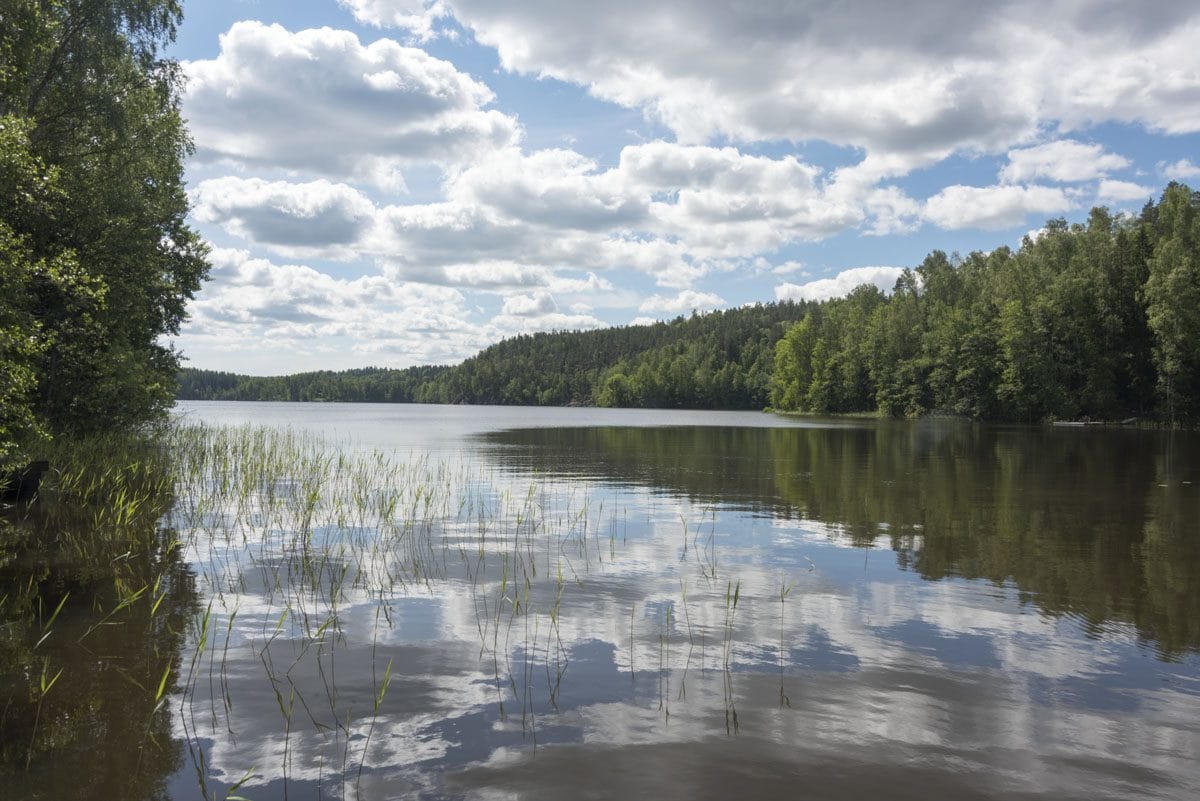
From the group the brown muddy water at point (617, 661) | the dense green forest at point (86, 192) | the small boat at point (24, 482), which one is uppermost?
the dense green forest at point (86, 192)

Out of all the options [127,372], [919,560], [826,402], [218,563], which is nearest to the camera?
[218,563]

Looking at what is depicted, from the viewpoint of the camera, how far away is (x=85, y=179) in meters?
24.2

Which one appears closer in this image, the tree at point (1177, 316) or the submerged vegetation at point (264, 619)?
the submerged vegetation at point (264, 619)

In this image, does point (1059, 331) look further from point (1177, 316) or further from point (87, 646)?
point (87, 646)

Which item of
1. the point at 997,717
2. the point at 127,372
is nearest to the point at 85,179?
the point at 127,372

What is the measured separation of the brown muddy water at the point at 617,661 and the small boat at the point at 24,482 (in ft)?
12.8

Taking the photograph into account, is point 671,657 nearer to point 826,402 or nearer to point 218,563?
point 218,563

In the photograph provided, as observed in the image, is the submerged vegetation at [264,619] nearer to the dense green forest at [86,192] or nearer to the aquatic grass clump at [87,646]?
the aquatic grass clump at [87,646]

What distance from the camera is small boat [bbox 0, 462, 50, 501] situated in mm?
19156

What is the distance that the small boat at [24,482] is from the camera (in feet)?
62.8

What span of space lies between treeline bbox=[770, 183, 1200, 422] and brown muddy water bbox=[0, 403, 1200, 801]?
75052mm

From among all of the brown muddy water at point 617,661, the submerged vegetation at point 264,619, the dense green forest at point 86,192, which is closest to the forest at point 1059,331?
the brown muddy water at point 617,661

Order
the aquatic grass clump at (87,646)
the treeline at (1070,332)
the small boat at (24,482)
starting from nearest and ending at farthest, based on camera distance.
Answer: the aquatic grass clump at (87,646)
the small boat at (24,482)
the treeline at (1070,332)

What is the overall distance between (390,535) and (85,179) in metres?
17.5
